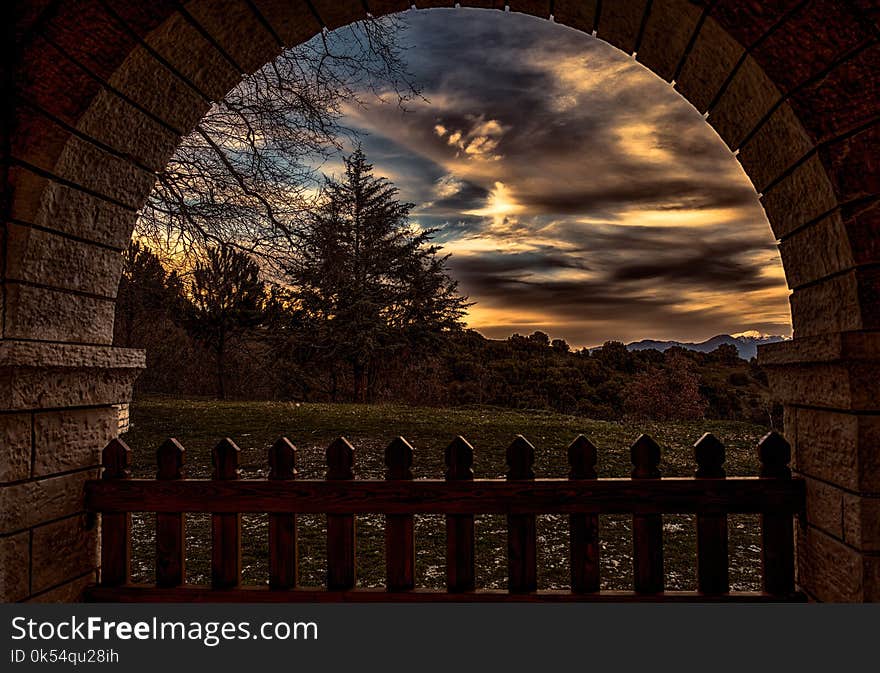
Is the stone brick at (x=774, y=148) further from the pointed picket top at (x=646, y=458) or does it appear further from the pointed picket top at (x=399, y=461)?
the pointed picket top at (x=399, y=461)

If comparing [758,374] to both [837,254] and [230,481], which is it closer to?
[837,254]

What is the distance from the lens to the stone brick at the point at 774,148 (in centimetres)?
195

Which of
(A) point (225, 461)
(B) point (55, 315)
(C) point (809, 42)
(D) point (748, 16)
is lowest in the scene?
(A) point (225, 461)

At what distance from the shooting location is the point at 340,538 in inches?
95.2

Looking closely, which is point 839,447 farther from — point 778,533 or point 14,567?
point 14,567

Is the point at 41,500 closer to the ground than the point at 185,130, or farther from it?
closer to the ground

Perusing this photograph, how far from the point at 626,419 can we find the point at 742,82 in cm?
1032

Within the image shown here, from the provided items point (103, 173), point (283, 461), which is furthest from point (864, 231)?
point (103, 173)

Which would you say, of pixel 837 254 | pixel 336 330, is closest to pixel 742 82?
pixel 837 254

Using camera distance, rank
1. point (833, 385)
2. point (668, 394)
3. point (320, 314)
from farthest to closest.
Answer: point (320, 314)
point (668, 394)
point (833, 385)

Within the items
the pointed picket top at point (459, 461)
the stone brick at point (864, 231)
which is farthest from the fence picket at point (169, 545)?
the stone brick at point (864, 231)

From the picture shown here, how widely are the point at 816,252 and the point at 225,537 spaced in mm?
2659

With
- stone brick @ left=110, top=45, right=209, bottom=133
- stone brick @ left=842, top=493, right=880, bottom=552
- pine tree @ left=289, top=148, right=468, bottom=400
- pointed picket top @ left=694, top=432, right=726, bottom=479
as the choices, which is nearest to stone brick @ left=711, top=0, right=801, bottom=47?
pointed picket top @ left=694, top=432, right=726, bottom=479

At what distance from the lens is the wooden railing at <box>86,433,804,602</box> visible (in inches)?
89.7
